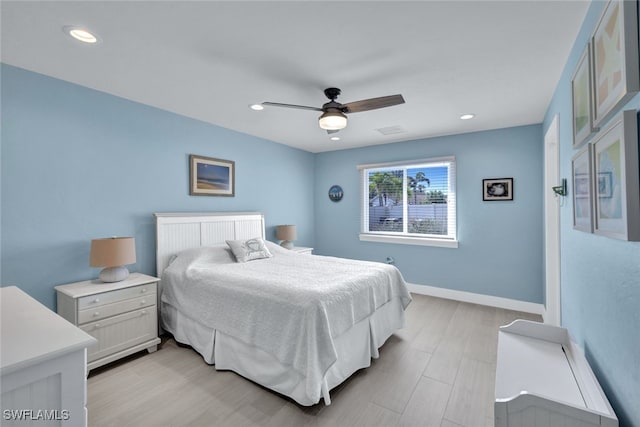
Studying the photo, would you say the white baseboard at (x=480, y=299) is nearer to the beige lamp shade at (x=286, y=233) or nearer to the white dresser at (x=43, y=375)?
the beige lamp shade at (x=286, y=233)

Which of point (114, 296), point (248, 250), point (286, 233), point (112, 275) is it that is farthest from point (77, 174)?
point (286, 233)

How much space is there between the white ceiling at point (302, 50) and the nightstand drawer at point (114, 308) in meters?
2.01

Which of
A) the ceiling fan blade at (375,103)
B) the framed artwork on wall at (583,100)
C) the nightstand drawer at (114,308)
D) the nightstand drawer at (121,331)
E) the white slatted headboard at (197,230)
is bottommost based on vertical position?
the nightstand drawer at (121,331)

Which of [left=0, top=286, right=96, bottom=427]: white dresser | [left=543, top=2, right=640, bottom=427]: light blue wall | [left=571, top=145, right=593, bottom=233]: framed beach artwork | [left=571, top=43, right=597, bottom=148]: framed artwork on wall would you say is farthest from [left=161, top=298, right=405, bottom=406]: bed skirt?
[left=571, top=43, right=597, bottom=148]: framed artwork on wall

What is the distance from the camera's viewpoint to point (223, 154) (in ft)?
13.1

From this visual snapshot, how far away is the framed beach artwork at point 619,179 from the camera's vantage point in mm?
928

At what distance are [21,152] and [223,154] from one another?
6.60 ft

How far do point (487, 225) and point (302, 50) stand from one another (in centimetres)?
352

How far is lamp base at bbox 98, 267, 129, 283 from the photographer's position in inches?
103

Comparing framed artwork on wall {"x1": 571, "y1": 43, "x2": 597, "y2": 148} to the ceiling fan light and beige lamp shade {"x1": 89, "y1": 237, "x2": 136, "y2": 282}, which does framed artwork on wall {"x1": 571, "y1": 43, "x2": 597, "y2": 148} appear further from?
beige lamp shade {"x1": 89, "y1": 237, "x2": 136, "y2": 282}

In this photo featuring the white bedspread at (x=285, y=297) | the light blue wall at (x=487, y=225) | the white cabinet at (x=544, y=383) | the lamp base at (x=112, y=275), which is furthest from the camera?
the light blue wall at (x=487, y=225)

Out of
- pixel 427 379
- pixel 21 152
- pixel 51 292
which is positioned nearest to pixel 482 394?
pixel 427 379

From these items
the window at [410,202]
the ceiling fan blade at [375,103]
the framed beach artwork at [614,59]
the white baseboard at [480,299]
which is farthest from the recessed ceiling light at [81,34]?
the white baseboard at [480,299]

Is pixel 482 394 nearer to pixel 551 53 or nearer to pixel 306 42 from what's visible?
pixel 551 53
